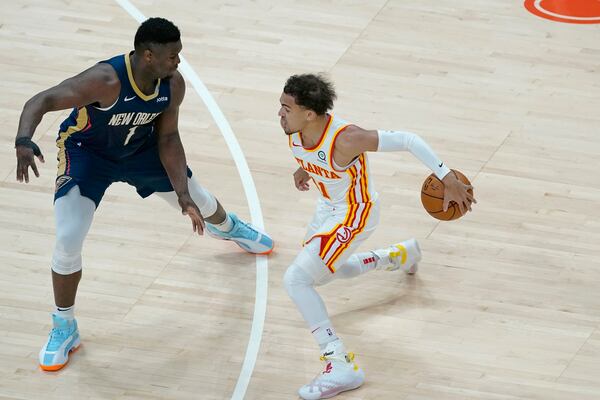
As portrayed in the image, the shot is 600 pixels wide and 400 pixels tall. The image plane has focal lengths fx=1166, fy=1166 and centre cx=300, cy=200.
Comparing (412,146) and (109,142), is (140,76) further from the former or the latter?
(412,146)

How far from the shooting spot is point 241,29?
38.0ft

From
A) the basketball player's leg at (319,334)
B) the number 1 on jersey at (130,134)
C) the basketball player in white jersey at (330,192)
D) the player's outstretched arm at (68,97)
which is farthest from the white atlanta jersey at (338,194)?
the player's outstretched arm at (68,97)

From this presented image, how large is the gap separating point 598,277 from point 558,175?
4.51 ft

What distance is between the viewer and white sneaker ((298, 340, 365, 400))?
283 inches

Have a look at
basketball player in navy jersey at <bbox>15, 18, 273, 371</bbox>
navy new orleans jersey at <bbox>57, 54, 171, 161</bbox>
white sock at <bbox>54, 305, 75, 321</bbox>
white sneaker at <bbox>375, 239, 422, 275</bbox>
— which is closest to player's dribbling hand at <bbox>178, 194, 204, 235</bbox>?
basketball player in navy jersey at <bbox>15, 18, 273, 371</bbox>

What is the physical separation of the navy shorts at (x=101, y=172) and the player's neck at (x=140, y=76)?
0.55 m

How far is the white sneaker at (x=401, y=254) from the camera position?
318 inches

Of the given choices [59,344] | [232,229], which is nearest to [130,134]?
[232,229]

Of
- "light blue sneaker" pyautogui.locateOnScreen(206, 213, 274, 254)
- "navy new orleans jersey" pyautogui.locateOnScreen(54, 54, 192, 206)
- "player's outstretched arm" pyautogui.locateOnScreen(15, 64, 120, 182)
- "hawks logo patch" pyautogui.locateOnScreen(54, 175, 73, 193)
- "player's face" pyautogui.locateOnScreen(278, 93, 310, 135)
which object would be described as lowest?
"light blue sneaker" pyautogui.locateOnScreen(206, 213, 274, 254)

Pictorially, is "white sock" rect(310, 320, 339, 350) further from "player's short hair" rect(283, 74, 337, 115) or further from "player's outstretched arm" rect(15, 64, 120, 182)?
"player's outstretched arm" rect(15, 64, 120, 182)

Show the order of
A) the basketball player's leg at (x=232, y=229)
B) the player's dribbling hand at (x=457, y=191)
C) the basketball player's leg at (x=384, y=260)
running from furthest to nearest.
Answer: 1. the basketball player's leg at (x=232, y=229)
2. the basketball player's leg at (x=384, y=260)
3. the player's dribbling hand at (x=457, y=191)

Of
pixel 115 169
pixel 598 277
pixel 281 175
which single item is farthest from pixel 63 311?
pixel 598 277

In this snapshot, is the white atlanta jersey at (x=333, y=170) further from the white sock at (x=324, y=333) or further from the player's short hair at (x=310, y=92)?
the white sock at (x=324, y=333)

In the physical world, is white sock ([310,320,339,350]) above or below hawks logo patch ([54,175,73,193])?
below
